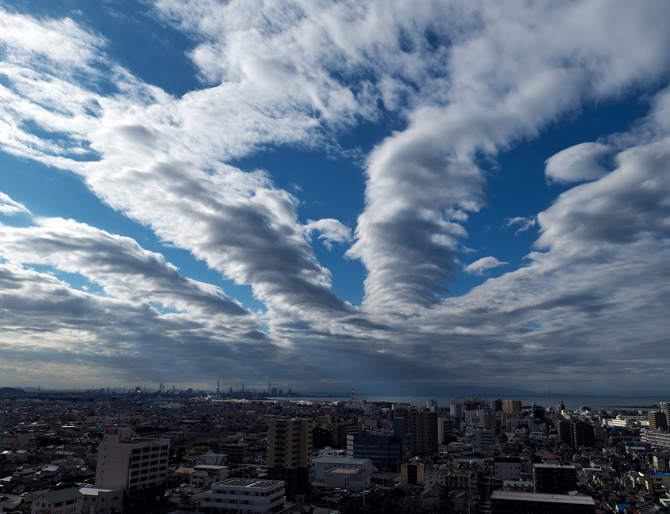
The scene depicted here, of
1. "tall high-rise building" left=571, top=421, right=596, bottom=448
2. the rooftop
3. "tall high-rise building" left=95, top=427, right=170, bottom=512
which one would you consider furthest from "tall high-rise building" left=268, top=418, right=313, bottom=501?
"tall high-rise building" left=571, top=421, right=596, bottom=448

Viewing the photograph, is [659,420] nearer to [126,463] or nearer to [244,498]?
[244,498]

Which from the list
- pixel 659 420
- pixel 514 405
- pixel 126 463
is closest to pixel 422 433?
pixel 126 463

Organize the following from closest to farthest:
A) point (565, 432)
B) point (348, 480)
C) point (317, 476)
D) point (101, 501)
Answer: point (101, 501) → point (348, 480) → point (317, 476) → point (565, 432)

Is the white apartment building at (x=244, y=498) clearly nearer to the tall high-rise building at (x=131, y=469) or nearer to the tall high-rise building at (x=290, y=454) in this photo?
the tall high-rise building at (x=131, y=469)

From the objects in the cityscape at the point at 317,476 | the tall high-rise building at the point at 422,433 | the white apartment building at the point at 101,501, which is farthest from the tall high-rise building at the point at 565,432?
the white apartment building at the point at 101,501

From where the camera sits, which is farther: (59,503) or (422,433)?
(422,433)

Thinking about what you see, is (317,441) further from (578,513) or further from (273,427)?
(578,513)

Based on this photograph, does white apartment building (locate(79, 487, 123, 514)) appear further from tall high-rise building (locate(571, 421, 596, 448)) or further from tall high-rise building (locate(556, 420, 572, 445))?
tall high-rise building (locate(556, 420, 572, 445))
